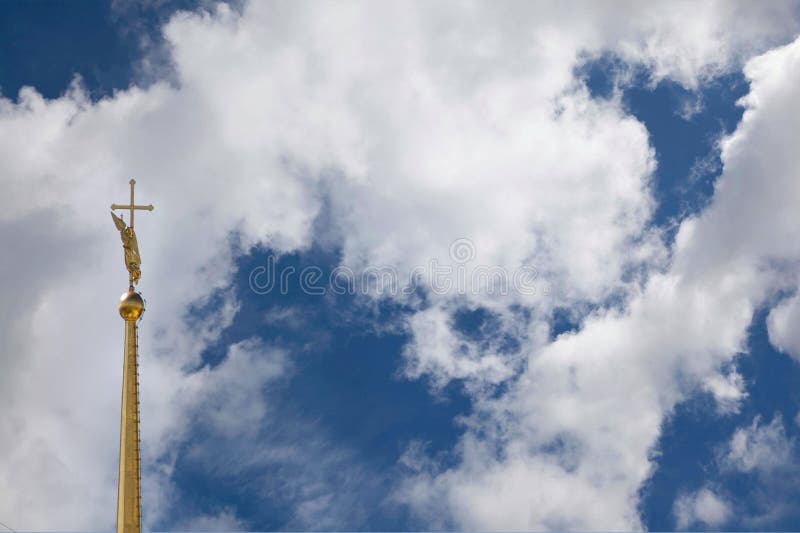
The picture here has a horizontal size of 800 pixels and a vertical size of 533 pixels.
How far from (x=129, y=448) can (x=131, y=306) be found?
47.7ft

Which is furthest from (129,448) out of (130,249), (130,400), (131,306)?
(130,249)

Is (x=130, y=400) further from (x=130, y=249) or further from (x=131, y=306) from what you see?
(x=130, y=249)

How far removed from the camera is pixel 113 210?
330ft

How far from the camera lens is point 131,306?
309ft

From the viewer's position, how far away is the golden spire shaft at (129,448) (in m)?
82.2

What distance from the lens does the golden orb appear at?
308 ft

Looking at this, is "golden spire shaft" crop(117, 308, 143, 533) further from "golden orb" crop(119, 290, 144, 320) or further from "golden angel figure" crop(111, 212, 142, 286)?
"golden angel figure" crop(111, 212, 142, 286)

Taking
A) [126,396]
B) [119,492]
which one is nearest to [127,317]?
[126,396]

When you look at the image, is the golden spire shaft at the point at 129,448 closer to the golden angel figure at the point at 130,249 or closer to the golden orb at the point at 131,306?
the golden orb at the point at 131,306

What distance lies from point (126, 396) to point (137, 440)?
4478 millimetres

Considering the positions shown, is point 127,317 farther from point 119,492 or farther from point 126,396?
point 119,492

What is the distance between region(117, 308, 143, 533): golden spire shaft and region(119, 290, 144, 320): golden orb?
379 millimetres

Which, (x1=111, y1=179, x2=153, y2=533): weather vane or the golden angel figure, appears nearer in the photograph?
(x1=111, y1=179, x2=153, y2=533): weather vane

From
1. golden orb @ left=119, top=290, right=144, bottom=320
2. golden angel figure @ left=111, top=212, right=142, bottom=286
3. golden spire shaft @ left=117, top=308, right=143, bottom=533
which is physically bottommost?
golden spire shaft @ left=117, top=308, right=143, bottom=533
